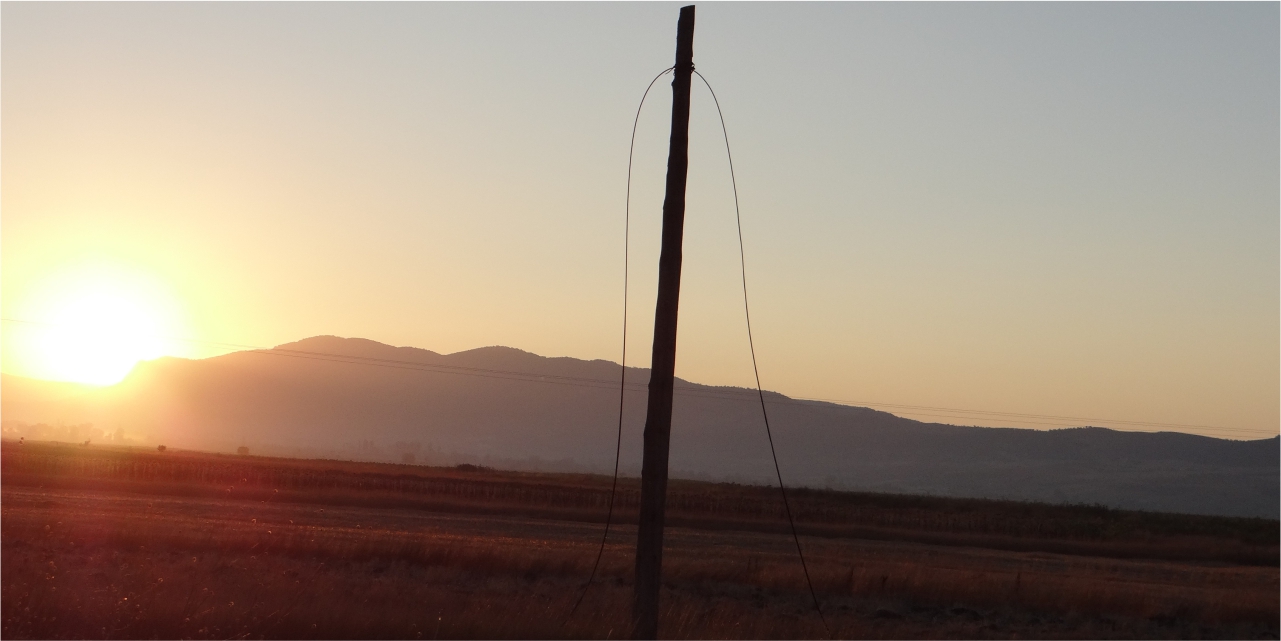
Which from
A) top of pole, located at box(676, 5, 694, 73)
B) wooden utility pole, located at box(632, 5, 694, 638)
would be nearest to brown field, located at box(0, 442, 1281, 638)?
wooden utility pole, located at box(632, 5, 694, 638)

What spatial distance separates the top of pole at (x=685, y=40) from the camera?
1235 centimetres

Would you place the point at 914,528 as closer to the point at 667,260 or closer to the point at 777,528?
the point at 777,528

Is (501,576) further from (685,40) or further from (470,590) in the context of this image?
(685,40)

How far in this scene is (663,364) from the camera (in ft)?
39.4

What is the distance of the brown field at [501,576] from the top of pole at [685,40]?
6.93 m

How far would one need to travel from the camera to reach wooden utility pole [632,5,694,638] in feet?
39.3

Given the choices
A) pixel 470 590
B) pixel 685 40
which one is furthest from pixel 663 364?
pixel 470 590

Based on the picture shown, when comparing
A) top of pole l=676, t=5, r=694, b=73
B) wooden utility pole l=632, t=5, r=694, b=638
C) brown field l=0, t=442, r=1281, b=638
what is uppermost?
top of pole l=676, t=5, r=694, b=73

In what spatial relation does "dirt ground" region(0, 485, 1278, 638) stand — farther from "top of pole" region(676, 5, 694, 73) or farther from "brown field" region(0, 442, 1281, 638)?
"top of pole" region(676, 5, 694, 73)

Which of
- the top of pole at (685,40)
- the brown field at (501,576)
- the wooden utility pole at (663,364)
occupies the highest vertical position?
the top of pole at (685,40)

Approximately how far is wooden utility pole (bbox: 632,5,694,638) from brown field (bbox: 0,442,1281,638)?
149 centimetres

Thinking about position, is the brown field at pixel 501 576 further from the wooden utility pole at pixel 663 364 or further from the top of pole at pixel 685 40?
the top of pole at pixel 685 40

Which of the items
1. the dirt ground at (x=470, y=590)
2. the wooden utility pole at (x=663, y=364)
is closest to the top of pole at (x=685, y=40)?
the wooden utility pole at (x=663, y=364)

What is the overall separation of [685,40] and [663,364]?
12.6ft
